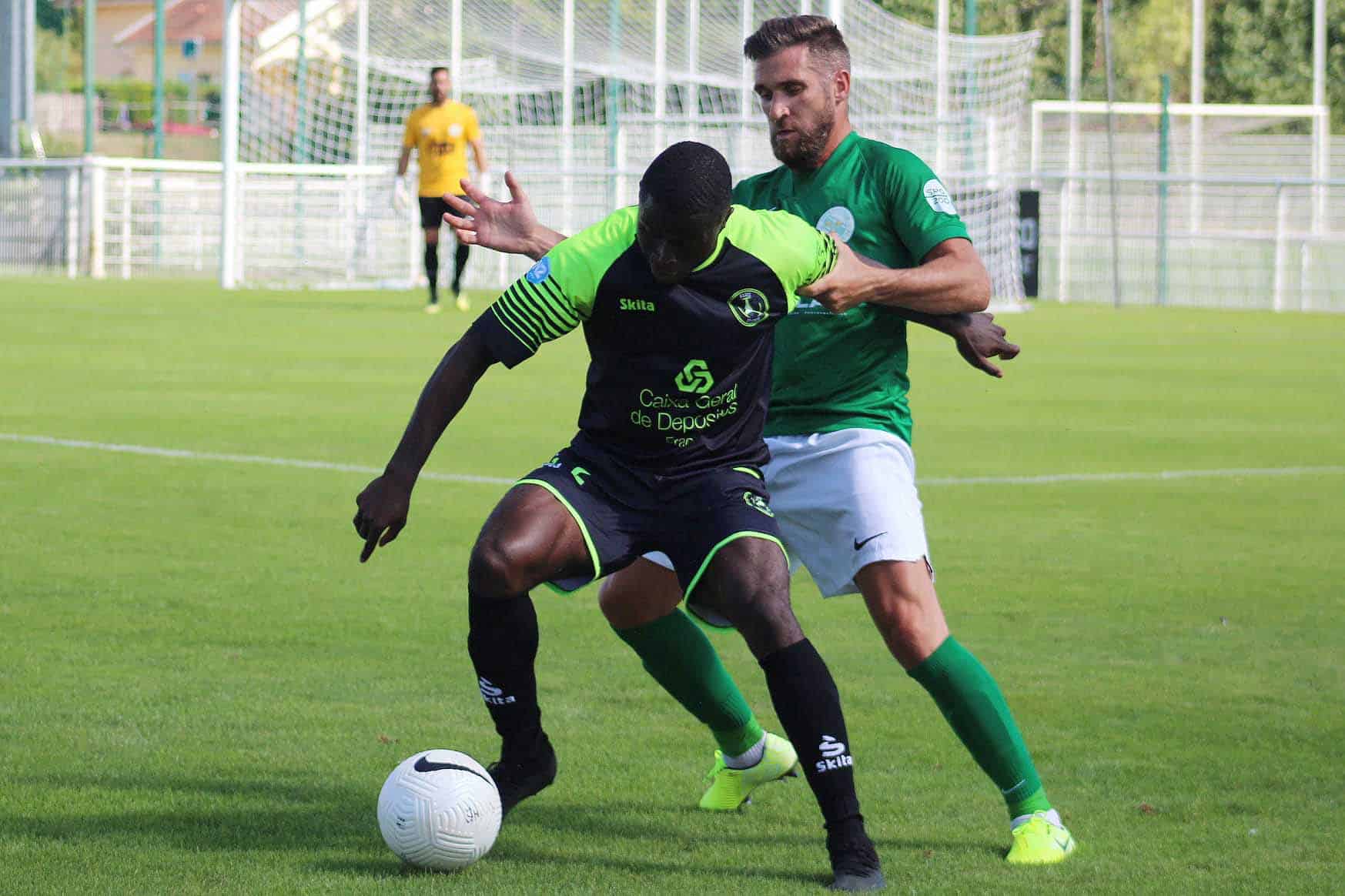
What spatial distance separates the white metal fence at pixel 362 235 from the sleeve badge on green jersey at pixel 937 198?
2295 centimetres

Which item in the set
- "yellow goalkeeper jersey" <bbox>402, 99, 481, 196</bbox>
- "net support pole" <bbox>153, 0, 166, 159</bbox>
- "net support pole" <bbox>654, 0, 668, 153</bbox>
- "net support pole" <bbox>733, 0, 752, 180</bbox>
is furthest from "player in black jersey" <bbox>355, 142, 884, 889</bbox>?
Result: "net support pole" <bbox>153, 0, 166, 159</bbox>

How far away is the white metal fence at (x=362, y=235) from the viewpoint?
2970 cm

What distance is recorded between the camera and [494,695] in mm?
Result: 4840

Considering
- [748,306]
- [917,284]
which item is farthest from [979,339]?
[748,306]

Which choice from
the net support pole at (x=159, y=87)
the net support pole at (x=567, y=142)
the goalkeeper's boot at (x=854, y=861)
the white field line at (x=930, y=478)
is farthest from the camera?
the net support pole at (x=159, y=87)

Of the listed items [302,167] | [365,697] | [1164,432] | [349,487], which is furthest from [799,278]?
[302,167]

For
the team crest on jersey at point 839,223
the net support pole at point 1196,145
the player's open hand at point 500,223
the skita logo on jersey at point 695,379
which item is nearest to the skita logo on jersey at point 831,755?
the skita logo on jersey at point 695,379

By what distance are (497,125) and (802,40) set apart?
28972 mm

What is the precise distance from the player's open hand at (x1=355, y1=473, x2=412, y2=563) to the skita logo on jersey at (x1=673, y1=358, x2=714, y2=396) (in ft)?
2.09

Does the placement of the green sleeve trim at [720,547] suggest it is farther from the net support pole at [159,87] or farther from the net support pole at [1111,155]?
the net support pole at [159,87]

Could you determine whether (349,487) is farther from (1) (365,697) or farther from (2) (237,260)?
(2) (237,260)

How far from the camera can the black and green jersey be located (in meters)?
4.63

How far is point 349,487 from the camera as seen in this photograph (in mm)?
10305

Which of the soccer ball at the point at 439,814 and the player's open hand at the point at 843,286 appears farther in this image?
the player's open hand at the point at 843,286
